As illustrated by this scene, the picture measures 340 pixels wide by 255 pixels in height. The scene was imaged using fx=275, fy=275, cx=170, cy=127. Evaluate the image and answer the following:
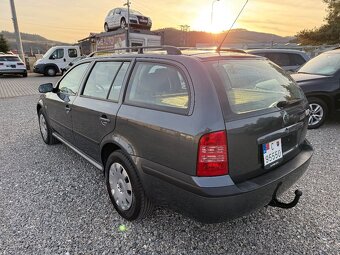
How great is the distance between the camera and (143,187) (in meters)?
2.37

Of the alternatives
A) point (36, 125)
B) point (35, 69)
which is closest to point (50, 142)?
point (36, 125)

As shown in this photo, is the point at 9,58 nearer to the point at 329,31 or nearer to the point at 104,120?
the point at 104,120

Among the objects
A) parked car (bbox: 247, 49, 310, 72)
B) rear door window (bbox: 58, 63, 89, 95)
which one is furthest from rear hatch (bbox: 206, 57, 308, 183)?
parked car (bbox: 247, 49, 310, 72)

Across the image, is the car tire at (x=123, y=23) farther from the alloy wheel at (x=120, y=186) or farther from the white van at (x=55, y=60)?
the alloy wheel at (x=120, y=186)

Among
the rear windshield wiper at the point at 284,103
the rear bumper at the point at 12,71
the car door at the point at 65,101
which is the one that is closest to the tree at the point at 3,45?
the rear bumper at the point at 12,71

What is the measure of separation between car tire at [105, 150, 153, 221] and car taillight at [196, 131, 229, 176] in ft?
2.37

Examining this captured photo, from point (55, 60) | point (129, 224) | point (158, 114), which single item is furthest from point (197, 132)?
point (55, 60)

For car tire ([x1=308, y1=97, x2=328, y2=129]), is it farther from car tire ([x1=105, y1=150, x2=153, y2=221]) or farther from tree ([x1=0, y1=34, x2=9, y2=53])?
tree ([x1=0, y1=34, x2=9, y2=53])

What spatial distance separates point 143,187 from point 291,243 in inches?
53.2

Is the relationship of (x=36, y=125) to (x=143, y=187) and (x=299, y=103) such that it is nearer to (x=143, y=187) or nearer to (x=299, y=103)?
(x=143, y=187)

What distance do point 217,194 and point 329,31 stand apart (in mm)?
27855

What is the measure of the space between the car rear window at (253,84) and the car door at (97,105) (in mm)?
1002

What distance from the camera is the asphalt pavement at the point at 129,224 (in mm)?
2326

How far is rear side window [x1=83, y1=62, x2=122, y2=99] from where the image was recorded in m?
2.89
